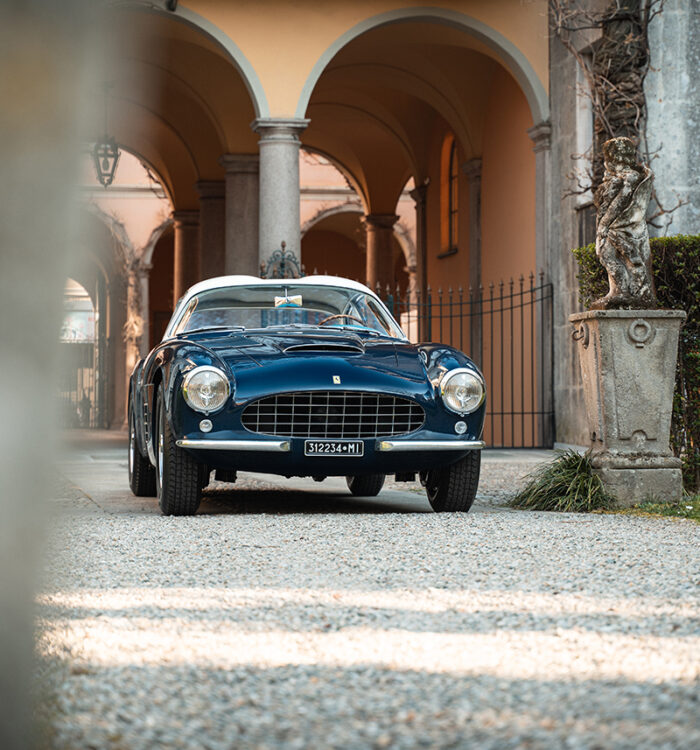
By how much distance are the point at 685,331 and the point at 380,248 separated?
16189 mm

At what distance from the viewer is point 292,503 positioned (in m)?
7.05

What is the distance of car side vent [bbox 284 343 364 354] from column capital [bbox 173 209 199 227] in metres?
16.3

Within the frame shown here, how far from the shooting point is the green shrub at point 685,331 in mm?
7020

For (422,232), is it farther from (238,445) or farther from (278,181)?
(238,445)

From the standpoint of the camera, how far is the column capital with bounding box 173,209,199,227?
2181 cm

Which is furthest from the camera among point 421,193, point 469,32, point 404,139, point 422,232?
point 422,232

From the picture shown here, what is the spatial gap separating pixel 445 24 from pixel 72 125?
1347cm

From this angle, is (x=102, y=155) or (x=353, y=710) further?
(x=353, y=710)

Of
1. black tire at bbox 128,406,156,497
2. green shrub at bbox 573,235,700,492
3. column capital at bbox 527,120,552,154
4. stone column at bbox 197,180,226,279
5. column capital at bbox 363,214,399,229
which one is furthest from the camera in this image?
column capital at bbox 363,214,399,229

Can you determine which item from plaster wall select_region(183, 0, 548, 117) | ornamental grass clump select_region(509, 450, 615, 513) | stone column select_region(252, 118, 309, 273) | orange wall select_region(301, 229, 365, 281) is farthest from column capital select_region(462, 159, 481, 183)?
orange wall select_region(301, 229, 365, 281)

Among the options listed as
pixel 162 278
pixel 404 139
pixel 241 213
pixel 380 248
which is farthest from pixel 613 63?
pixel 162 278

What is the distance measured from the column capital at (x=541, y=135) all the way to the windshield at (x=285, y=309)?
23.6 feet

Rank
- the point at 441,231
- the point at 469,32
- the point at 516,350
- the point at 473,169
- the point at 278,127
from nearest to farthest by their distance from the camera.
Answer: the point at 278,127 < the point at 469,32 < the point at 516,350 < the point at 473,169 < the point at 441,231

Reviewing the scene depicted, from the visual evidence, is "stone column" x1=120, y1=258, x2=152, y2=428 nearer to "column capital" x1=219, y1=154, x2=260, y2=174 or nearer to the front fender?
"column capital" x1=219, y1=154, x2=260, y2=174
